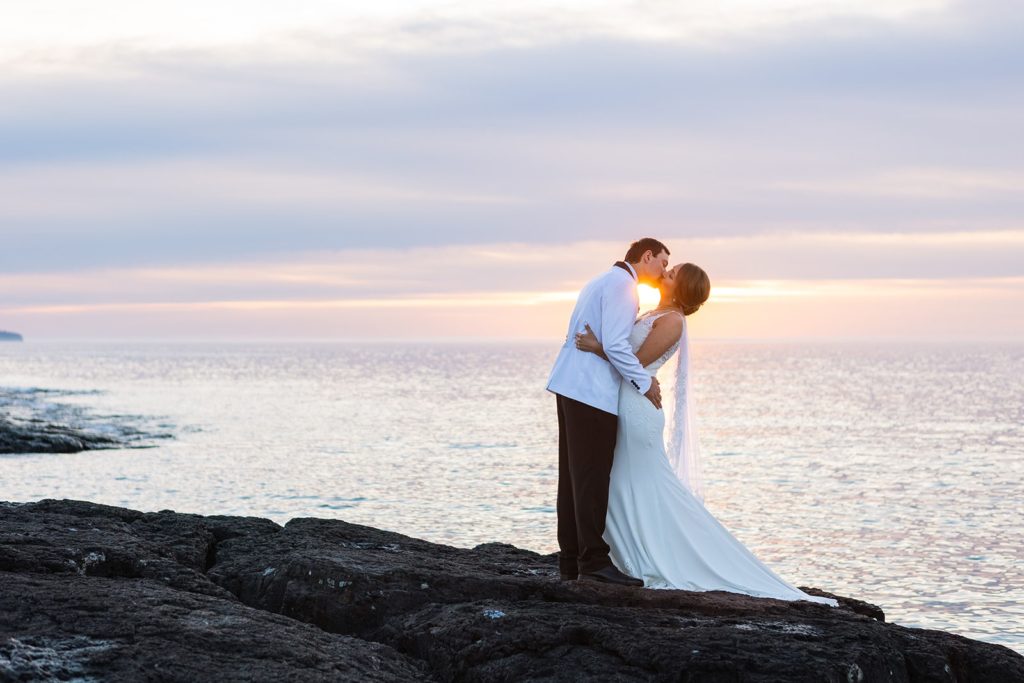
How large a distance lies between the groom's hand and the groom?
11mm

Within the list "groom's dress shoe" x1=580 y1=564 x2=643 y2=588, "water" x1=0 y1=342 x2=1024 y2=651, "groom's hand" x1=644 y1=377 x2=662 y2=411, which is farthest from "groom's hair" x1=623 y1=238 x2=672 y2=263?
"water" x1=0 y1=342 x2=1024 y2=651

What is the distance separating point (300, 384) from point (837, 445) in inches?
2559

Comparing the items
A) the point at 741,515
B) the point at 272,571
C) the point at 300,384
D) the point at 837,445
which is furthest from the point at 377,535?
the point at 300,384

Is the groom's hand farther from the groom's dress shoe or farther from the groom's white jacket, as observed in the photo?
the groom's dress shoe

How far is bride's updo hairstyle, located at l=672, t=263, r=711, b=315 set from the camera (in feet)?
27.5

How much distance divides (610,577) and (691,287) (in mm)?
2209

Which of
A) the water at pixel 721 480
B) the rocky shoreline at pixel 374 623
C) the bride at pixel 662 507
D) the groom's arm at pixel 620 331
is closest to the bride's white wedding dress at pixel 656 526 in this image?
the bride at pixel 662 507

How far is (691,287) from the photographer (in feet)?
27.5

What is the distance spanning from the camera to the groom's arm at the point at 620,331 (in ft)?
26.1

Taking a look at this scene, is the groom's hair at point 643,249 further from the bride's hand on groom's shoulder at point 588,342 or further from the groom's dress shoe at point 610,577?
the groom's dress shoe at point 610,577

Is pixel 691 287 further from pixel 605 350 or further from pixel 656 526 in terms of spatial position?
pixel 656 526

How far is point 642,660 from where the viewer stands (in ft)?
20.4

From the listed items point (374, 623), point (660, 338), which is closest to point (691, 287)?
point (660, 338)

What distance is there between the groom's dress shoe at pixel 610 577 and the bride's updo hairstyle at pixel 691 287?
2038 millimetres
